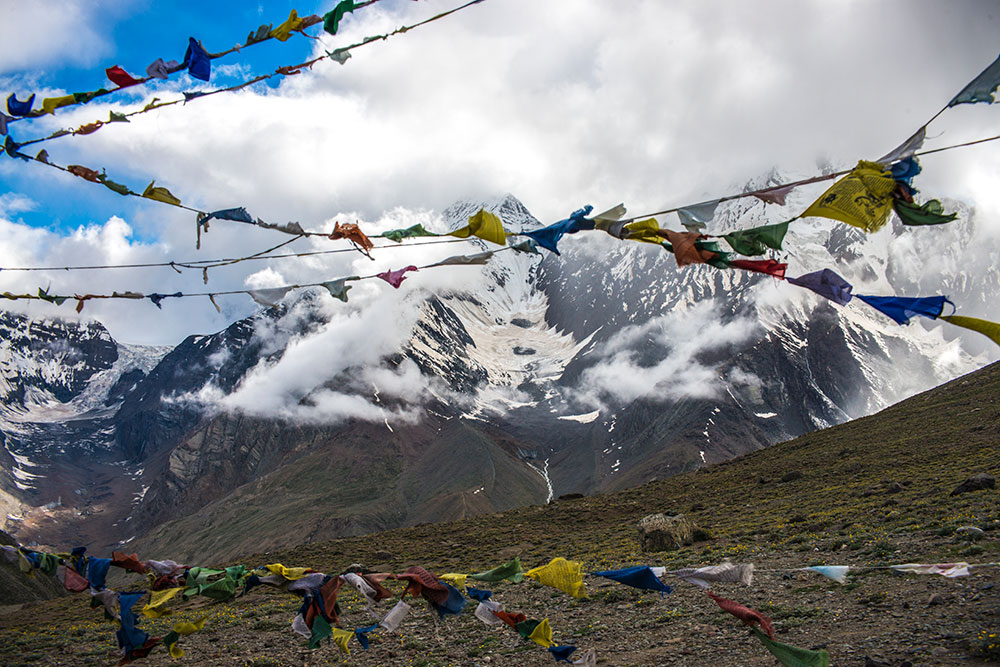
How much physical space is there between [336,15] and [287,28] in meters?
0.81

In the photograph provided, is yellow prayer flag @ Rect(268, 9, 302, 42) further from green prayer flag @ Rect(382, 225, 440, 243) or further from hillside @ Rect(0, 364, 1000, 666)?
hillside @ Rect(0, 364, 1000, 666)

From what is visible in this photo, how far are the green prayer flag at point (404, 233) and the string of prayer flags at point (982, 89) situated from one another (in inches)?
246

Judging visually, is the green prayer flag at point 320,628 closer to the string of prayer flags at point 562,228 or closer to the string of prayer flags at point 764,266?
the string of prayer flags at point 562,228

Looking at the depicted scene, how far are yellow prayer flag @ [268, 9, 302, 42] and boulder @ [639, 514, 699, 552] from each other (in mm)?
18433

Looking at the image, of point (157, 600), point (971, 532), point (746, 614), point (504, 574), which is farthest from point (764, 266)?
point (971, 532)

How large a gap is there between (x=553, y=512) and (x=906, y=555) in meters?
24.6

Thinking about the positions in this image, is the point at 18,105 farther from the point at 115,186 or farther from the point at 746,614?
the point at 746,614

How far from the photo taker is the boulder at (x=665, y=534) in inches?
854

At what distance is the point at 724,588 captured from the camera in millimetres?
14430

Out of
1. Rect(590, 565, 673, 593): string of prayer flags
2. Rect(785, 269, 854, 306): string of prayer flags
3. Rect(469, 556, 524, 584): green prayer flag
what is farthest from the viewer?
Rect(469, 556, 524, 584): green prayer flag

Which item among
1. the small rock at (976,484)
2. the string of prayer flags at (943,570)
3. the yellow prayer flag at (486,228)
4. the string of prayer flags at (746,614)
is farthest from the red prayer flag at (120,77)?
the small rock at (976,484)

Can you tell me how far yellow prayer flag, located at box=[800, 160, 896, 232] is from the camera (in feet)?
21.1

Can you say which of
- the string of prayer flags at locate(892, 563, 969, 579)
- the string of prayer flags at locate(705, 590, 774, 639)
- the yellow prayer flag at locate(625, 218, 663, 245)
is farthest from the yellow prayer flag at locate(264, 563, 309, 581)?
the string of prayer flags at locate(892, 563, 969, 579)

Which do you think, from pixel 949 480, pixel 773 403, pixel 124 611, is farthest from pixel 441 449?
pixel 124 611
